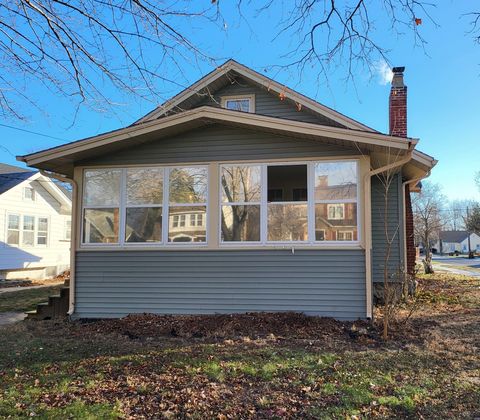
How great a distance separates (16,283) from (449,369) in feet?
56.7

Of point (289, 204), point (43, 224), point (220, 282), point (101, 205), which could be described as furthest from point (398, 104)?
point (43, 224)

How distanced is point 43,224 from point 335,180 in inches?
676

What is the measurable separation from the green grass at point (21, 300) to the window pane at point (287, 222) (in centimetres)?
692

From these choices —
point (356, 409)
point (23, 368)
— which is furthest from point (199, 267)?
point (356, 409)

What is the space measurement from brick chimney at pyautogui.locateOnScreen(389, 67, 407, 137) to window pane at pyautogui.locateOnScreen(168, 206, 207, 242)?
574cm

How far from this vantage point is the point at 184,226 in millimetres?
7961

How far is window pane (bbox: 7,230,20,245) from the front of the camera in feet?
59.8

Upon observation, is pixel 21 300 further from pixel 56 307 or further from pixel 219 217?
pixel 219 217

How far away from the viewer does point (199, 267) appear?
7.75 metres

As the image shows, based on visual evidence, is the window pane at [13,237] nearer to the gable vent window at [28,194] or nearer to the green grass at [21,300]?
the gable vent window at [28,194]

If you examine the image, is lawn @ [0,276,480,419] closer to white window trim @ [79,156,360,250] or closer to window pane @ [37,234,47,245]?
white window trim @ [79,156,360,250]

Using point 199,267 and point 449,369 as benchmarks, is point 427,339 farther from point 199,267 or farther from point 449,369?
point 199,267

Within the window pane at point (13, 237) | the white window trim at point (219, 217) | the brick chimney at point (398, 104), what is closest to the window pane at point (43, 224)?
the window pane at point (13, 237)

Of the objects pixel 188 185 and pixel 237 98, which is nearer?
pixel 188 185
